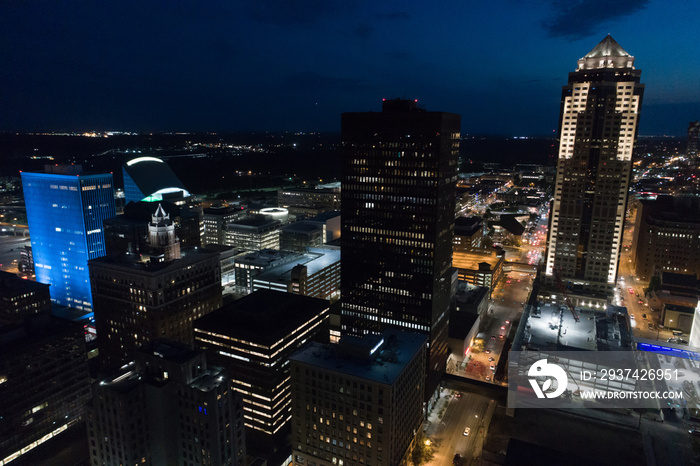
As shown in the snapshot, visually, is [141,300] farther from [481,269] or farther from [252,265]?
[481,269]

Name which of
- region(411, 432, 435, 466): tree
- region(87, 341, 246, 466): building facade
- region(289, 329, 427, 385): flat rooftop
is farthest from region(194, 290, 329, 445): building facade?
region(411, 432, 435, 466): tree

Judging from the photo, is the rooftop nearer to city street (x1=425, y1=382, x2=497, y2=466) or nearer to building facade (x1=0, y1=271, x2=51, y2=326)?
building facade (x1=0, y1=271, x2=51, y2=326)

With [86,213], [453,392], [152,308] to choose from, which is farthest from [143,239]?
[453,392]

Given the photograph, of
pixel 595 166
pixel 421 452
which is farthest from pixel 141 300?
pixel 595 166

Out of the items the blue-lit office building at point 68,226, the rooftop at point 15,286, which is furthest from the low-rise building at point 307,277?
the rooftop at point 15,286

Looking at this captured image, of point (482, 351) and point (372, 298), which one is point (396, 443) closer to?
point (372, 298)

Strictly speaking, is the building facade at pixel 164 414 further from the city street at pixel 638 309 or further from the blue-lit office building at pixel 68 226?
the city street at pixel 638 309
